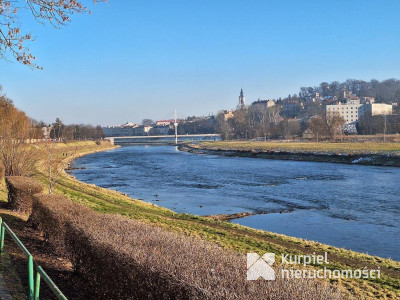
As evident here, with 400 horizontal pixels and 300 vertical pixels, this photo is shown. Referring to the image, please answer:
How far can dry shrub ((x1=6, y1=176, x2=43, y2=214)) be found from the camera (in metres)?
12.3

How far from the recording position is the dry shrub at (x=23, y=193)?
12.3 metres

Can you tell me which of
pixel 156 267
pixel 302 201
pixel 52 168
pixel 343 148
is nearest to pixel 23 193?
pixel 156 267

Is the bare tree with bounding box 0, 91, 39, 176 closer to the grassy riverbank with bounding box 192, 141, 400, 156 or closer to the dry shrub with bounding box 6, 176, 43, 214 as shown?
the dry shrub with bounding box 6, 176, 43, 214

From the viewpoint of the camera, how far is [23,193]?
1246cm

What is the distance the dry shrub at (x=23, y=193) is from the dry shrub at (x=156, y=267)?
5612 millimetres

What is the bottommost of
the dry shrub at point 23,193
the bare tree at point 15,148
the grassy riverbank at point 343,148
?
Answer: the grassy riverbank at point 343,148

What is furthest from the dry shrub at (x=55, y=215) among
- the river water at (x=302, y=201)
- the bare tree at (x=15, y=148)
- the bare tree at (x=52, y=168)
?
the bare tree at (x=15, y=148)

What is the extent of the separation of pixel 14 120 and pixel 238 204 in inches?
563

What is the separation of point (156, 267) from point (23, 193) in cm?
971

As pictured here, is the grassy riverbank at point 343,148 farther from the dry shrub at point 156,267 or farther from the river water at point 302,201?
the dry shrub at point 156,267

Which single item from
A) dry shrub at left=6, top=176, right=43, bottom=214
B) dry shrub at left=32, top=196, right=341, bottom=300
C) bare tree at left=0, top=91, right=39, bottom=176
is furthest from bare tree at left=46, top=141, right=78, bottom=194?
dry shrub at left=32, top=196, right=341, bottom=300

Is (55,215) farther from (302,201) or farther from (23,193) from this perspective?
(302,201)

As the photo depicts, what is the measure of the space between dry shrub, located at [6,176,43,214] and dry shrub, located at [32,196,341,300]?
18.4 ft

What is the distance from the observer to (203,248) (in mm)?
5434
